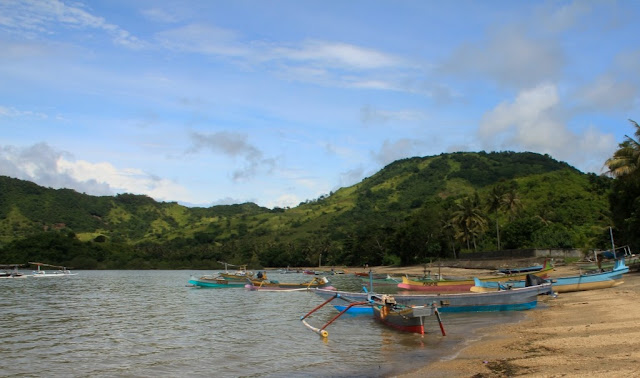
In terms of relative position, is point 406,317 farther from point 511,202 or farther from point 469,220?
point 469,220

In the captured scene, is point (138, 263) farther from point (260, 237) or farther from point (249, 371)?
point (249, 371)

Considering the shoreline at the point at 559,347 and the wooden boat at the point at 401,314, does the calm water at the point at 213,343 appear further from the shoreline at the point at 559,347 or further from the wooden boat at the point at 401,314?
the shoreline at the point at 559,347

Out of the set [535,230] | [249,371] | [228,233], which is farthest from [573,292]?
[228,233]

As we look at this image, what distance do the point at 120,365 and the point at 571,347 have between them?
46.3 ft

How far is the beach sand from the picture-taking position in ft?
36.6

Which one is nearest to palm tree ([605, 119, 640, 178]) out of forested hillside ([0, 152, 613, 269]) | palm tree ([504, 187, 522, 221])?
forested hillside ([0, 152, 613, 269])

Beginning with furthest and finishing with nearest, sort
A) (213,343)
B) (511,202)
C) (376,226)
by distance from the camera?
(376,226), (511,202), (213,343)

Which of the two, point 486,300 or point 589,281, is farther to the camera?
point 589,281

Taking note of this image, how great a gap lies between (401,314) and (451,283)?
19.8 metres

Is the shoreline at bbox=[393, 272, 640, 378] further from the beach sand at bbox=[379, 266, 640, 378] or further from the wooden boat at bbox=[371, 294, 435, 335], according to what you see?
the wooden boat at bbox=[371, 294, 435, 335]

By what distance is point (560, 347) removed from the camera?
13.9 metres

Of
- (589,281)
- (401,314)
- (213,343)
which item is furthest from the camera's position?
(589,281)

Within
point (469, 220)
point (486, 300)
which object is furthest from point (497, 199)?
point (486, 300)

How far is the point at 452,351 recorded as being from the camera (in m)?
16.1
